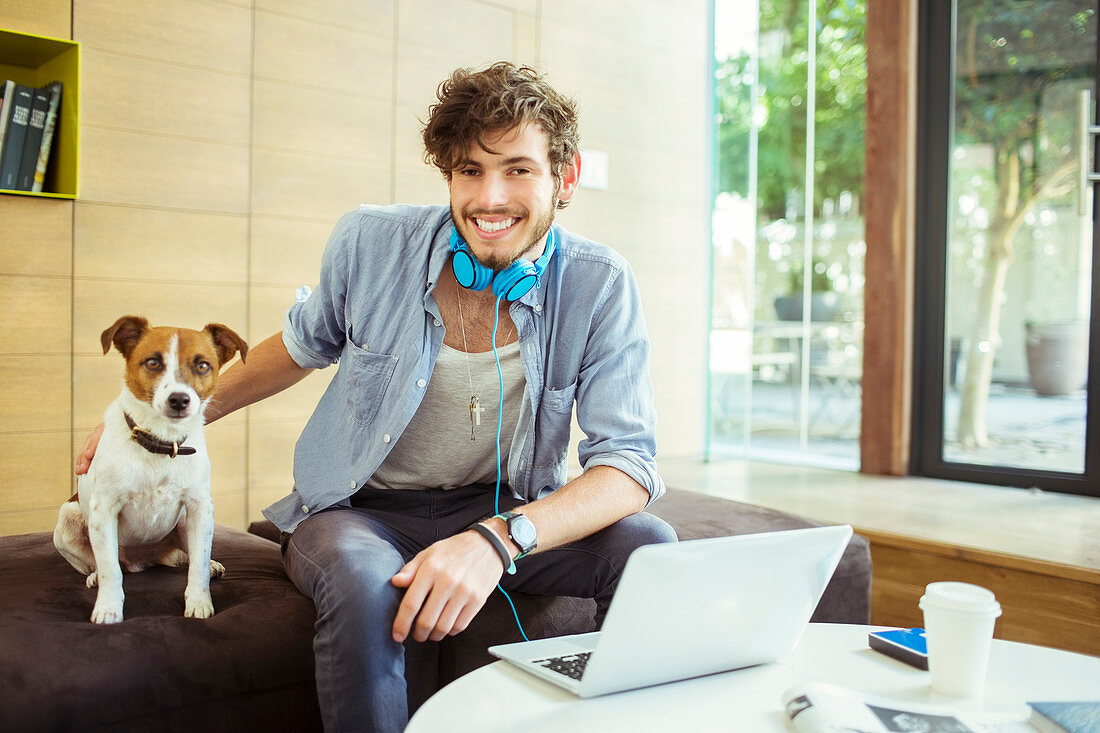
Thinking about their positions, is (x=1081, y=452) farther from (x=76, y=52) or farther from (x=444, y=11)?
(x=76, y=52)

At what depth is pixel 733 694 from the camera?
0.97 meters

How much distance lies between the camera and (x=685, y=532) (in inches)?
82.5

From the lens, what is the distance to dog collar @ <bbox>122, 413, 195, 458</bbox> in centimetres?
132

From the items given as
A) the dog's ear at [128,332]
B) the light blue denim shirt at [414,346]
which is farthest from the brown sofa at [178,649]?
the dog's ear at [128,332]

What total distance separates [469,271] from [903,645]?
0.93 meters

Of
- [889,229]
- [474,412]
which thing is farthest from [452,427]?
[889,229]

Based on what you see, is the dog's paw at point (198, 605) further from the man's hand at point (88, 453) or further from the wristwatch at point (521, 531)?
the wristwatch at point (521, 531)

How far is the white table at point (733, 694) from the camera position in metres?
0.88

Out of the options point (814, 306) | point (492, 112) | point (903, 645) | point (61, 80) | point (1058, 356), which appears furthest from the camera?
point (814, 306)

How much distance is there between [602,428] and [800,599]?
0.56 metres

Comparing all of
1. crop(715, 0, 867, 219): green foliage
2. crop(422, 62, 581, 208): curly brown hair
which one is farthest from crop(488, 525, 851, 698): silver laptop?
crop(715, 0, 867, 219): green foliage

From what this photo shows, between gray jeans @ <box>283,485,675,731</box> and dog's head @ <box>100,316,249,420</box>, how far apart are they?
0.97 feet

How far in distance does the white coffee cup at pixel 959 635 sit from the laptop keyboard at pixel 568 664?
0.39m

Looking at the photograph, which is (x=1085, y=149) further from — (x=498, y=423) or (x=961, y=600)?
(x=961, y=600)
